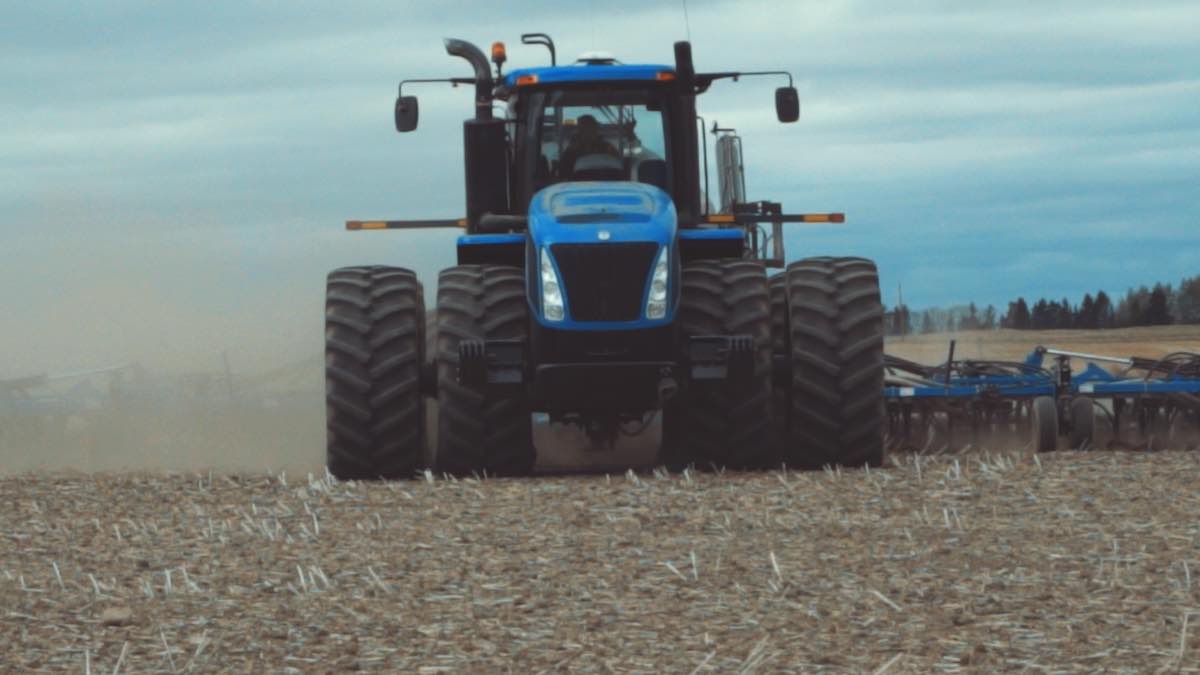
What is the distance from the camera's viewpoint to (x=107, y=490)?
43.5 ft

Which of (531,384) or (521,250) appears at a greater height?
(521,250)

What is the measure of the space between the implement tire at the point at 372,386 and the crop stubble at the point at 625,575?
57 cm

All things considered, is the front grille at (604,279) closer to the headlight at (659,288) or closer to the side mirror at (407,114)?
the headlight at (659,288)

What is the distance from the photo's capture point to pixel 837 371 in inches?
508

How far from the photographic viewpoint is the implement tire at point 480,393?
12758 millimetres

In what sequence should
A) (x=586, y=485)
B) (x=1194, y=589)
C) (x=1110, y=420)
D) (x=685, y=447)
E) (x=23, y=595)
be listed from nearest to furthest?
(x=1194, y=589) → (x=23, y=595) → (x=586, y=485) → (x=685, y=447) → (x=1110, y=420)

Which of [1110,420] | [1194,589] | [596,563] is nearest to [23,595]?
[596,563]

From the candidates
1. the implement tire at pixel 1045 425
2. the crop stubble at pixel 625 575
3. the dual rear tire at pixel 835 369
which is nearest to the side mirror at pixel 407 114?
the crop stubble at pixel 625 575

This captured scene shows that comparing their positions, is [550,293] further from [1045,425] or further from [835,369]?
[1045,425]

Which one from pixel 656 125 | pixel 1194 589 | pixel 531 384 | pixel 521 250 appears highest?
pixel 656 125

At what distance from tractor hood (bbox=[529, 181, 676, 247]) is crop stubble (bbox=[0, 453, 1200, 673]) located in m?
1.55

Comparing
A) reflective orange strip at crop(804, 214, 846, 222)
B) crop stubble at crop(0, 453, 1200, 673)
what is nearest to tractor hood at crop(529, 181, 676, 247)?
crop stubble at crop(0, 453, 1200, 673)

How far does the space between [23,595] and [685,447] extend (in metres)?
5.66

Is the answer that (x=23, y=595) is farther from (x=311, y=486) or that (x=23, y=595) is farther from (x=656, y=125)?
Answer: (x=656, y=125)
